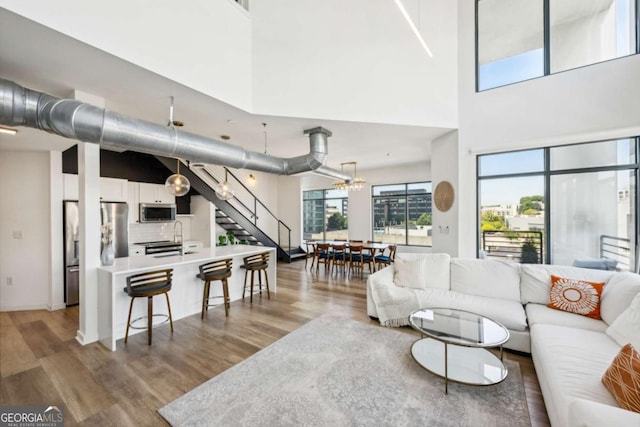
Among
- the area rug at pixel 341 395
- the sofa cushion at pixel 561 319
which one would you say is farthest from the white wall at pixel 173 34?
the sofa cushion at pixel 561 319

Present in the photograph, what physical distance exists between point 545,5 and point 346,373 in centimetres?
606

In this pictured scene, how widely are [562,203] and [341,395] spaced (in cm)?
438

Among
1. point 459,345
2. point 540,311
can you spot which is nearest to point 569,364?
point 459,345

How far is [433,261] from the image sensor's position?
13.1ft

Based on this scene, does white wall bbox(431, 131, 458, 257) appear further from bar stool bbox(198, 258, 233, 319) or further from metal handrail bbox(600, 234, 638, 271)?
bar stool bbox(198, 258, 233, 319)

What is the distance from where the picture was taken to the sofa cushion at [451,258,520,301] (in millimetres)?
3422

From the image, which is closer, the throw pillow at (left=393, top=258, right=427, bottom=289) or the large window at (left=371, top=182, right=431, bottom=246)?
the throw pillow at (left=393, top=258, right=427, bottom=289)

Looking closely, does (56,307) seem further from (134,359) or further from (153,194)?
(134,359)

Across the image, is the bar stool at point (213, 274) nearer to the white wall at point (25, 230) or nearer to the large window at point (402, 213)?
the white wall at point (25, 230)

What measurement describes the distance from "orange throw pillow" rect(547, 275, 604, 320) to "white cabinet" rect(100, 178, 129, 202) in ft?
24.1

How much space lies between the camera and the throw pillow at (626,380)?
4.68 feet

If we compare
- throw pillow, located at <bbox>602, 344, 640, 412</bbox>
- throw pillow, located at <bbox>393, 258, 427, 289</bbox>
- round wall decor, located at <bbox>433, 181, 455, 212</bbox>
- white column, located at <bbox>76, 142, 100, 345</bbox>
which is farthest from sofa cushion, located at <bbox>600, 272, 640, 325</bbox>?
white column, located at <bbox>76, 142, 100, 345</bbox>

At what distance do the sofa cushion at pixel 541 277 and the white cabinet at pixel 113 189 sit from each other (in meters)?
7.16

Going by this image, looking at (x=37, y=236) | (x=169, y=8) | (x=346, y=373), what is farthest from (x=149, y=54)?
(x=37, y=236)
